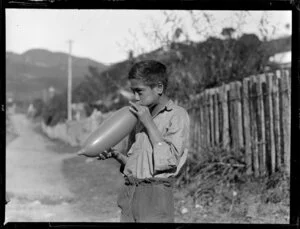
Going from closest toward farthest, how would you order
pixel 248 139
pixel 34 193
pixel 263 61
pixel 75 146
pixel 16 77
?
1. pixel 248 139
2. pixel 263 61
3. pixel 34 193
4. pixel 16 77
5. pixel 75 146

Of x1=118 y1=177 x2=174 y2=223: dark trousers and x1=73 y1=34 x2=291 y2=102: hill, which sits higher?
x1=73 y1=34 x2=291 y2=102: hill

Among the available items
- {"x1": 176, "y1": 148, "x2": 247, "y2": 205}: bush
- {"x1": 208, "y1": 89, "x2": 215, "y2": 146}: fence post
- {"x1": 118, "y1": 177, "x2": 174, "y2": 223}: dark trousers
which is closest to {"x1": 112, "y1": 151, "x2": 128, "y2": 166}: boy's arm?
{"x1": 118, "y1": 177, "x2": 174, "y2": 223}: dark trousers

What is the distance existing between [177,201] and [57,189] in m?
2.54

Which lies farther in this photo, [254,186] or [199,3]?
[254,186]

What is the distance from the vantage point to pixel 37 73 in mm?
10273

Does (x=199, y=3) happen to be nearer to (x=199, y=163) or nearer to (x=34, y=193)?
(x=199, y=163)

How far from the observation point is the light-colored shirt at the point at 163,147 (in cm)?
279

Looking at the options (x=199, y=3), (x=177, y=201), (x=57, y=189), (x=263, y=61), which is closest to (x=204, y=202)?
(x=177, y=201)

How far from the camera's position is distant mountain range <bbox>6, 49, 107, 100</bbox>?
27.0 ft

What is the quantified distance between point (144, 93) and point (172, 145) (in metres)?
0.34

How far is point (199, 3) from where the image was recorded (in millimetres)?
3164

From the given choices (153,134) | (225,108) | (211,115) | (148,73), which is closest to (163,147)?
(153,134)

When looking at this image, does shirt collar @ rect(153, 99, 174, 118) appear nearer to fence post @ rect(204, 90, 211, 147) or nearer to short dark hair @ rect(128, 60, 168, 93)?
short dark hair @ rect(128, 60, 168, 93)

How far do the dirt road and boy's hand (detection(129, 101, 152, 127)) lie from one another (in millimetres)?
2405
